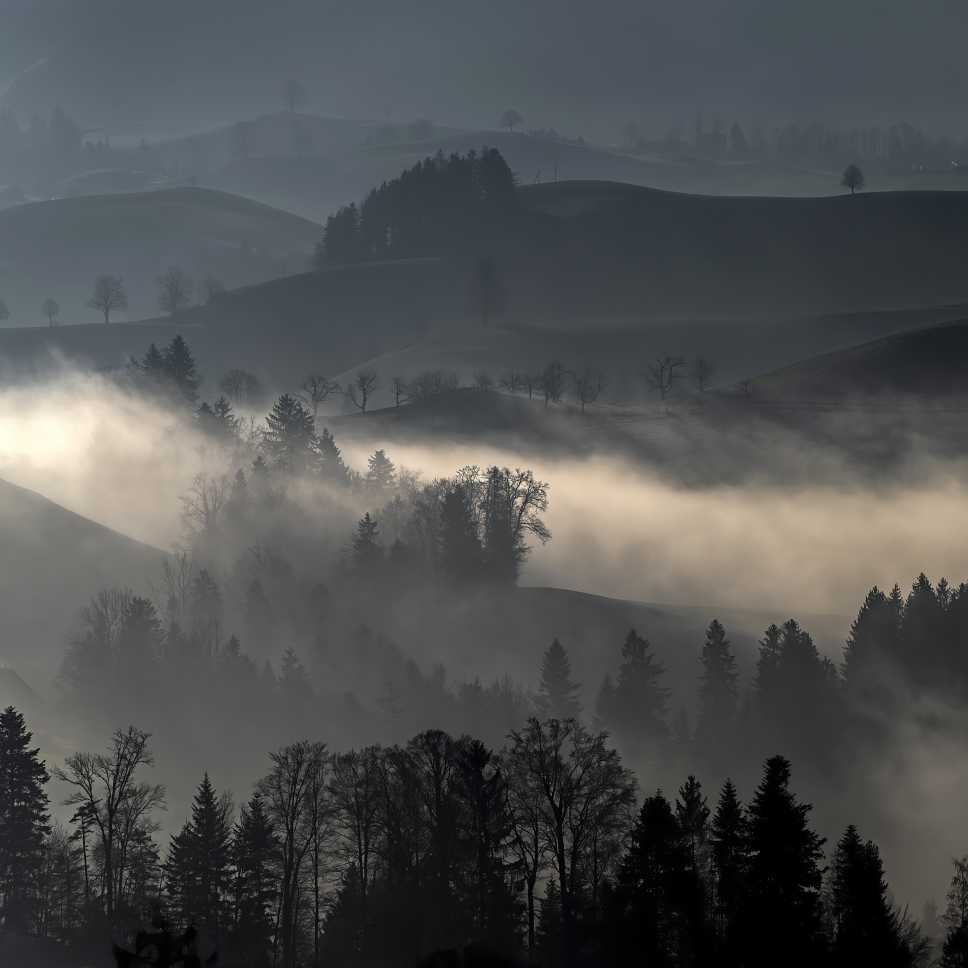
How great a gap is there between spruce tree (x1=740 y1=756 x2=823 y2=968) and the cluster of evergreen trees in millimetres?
63

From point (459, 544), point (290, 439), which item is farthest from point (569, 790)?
point (290, 439)

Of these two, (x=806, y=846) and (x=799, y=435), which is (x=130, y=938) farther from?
(x=799, y=435)

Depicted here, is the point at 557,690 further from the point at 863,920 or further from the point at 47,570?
the point at 863,920

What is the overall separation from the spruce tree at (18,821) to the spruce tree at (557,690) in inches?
1788

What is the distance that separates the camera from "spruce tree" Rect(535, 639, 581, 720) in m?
107

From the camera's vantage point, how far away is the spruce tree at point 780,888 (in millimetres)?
48250

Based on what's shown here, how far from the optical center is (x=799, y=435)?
198000mm

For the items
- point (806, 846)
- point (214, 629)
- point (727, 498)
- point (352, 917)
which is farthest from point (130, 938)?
point (727, 498)

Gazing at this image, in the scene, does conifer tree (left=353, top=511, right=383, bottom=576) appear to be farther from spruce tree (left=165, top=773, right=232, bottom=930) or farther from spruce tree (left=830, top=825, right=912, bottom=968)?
spruce tree (left=830, top=825, right=912, bottom=968)

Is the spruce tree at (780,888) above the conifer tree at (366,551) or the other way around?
the other way around

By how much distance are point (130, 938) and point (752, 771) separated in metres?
55.6

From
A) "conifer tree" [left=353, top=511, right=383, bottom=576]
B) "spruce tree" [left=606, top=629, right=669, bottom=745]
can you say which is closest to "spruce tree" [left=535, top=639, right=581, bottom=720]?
"spruce tree" [left=606, top=629, right=669, bottom=745]

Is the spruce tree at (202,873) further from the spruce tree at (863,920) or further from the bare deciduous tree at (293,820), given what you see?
the spruce tree at (863,920)

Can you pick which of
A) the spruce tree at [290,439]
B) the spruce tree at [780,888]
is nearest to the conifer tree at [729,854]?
the spruce tree at [780,888]
